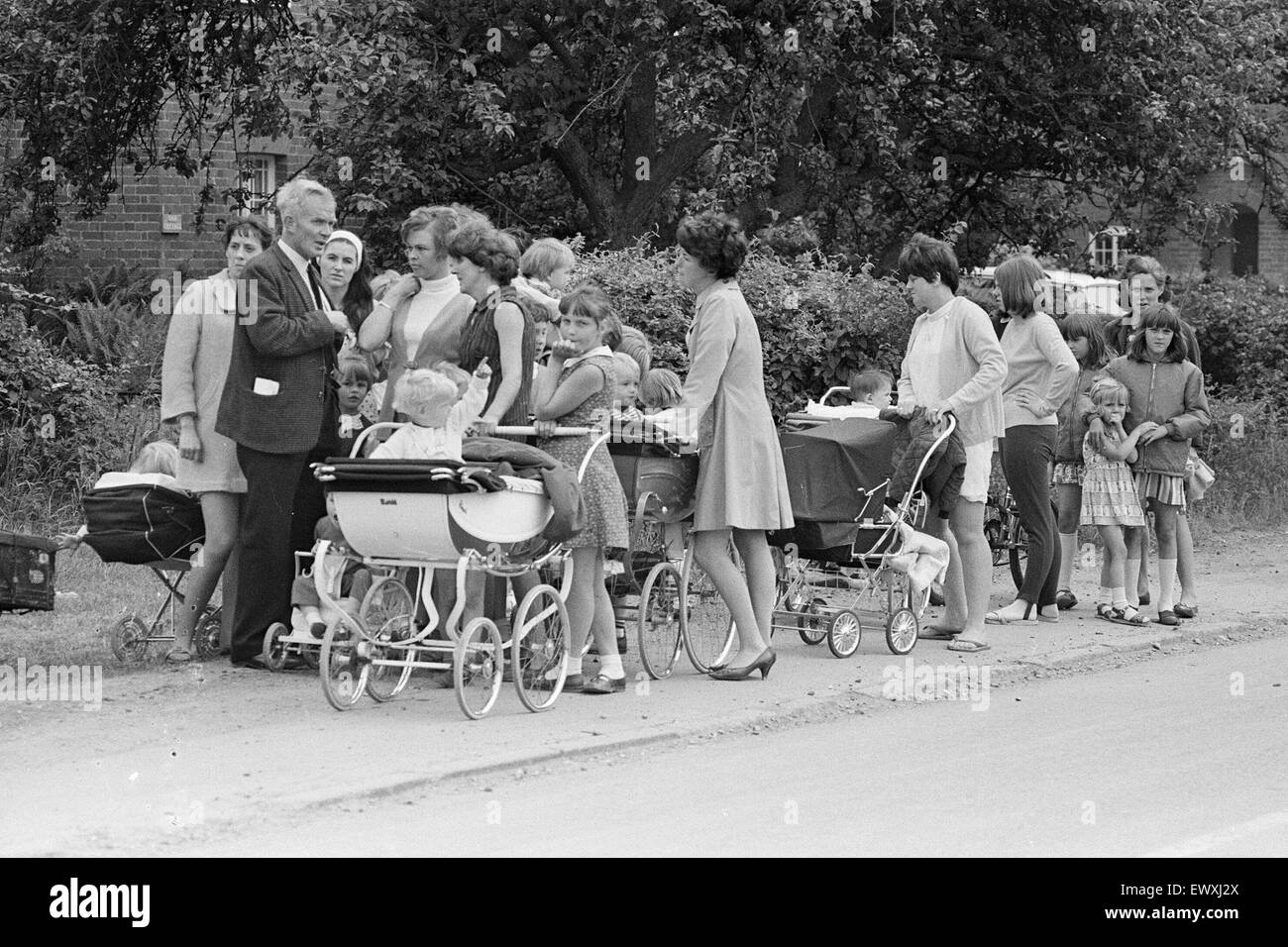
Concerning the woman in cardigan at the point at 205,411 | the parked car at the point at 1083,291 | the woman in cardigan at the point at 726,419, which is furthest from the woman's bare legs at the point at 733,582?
the parked car at the point at 1083,291

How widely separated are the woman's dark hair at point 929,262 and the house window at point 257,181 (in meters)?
9.78

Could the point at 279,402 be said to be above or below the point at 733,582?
above

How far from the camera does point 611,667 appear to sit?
869 cm

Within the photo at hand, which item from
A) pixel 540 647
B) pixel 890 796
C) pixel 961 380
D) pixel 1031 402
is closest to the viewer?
pixel 890 796

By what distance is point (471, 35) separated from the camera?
18.2m

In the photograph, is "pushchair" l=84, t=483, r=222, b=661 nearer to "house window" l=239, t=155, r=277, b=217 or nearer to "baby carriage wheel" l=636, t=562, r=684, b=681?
"baby carriage wheel" l=636, t=562, r=684, b=681

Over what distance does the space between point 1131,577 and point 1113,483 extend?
2.10 feet

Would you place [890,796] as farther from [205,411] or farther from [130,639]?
[130,639]

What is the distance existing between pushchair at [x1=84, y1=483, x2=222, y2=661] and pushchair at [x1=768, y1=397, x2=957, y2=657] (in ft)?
10.1

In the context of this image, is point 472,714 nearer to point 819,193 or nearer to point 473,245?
point 473,245

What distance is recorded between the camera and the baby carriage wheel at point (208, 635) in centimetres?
932

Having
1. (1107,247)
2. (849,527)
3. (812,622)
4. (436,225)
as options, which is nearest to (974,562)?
(849,527)

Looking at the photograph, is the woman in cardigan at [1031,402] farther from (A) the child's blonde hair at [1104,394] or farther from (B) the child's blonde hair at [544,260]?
(B) the child's blonde hair at [544,260]

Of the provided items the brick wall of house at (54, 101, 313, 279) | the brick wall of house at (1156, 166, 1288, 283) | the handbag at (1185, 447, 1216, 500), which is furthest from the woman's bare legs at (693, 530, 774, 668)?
the brick wall of house at (1156, 166, 1288, 283)
